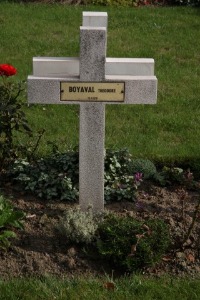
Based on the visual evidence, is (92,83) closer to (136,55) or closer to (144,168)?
(144,168)

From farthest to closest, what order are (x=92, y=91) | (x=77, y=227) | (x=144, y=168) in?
1. (x=144, y=168)
2. (x=92, y=91)
3. (x=77, y=227)

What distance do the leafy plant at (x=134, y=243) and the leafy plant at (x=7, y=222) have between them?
601 mm

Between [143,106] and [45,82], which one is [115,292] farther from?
[143,106]

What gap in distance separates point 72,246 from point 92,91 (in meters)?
1.05

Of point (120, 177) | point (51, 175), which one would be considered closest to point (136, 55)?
point (120, 177)

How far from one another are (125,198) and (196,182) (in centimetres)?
71

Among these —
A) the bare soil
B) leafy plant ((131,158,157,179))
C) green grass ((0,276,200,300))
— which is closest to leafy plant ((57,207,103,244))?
the bare soil

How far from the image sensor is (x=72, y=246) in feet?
17.7

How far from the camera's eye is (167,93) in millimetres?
8852

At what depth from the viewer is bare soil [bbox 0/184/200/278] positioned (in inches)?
205

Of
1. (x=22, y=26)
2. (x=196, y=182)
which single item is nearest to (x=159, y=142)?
(x=196, y=182)

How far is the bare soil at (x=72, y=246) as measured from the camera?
520 centimetres

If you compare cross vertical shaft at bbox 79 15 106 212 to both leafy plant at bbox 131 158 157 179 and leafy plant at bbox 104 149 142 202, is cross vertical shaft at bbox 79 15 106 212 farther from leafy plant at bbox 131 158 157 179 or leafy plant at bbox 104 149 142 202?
leafy plant at bbox 131 158 157 179

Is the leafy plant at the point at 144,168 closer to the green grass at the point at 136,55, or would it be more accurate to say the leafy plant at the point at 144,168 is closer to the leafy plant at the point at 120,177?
the leafy plant at the point at 120,177
